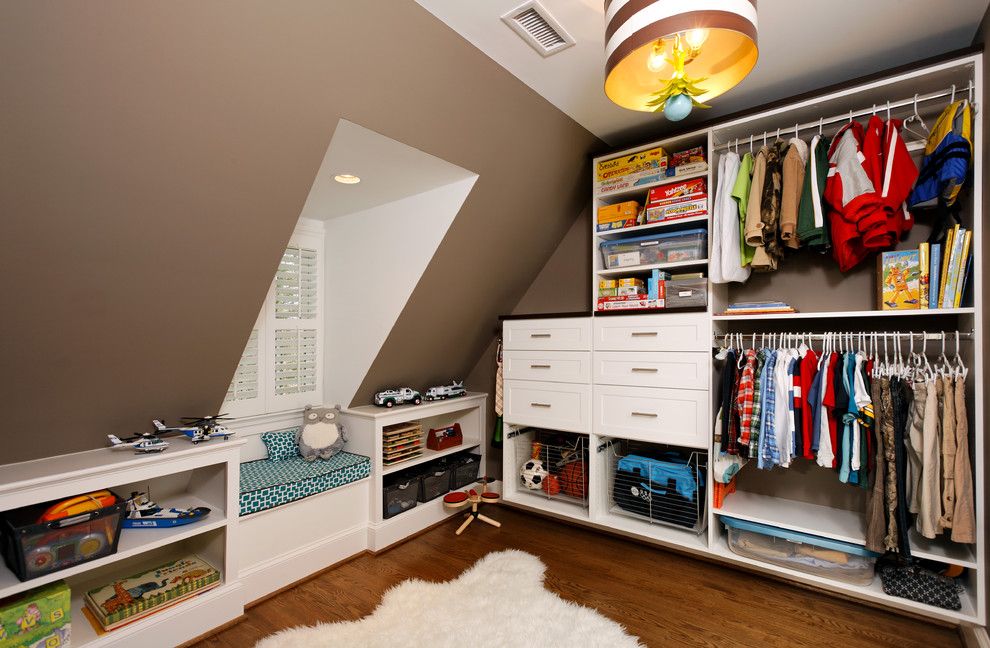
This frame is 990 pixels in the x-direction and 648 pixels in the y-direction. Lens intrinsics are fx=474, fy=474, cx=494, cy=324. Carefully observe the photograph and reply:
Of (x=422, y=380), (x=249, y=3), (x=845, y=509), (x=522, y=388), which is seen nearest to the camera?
(x=249, y=3)

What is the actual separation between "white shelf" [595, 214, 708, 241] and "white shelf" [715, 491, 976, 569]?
1.62 m

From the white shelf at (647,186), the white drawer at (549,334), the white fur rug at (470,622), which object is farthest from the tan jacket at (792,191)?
the white fur rug at (470,622)

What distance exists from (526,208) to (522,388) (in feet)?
4.03

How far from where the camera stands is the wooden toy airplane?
3209mm

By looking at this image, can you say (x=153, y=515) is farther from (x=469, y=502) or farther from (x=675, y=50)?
(x=675, y=50)

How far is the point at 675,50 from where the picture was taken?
4.43ft

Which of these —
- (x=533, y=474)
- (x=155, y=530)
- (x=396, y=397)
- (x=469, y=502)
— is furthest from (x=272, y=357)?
(x=533, y=474)

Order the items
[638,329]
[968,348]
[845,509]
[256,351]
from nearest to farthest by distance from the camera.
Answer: [968,348] → [845,509] → [638,329] → [256,351]

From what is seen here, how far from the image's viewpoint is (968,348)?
209 cm

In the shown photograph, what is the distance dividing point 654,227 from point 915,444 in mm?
1661

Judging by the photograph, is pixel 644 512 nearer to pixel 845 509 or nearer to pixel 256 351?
pixel 845 509

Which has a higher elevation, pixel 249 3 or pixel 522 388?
pixel 249 3

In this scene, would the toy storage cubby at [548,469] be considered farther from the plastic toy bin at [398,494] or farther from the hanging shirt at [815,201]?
the hanging shirt at [815,201]

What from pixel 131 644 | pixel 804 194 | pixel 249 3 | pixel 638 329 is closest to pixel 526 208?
pixel 638 329
